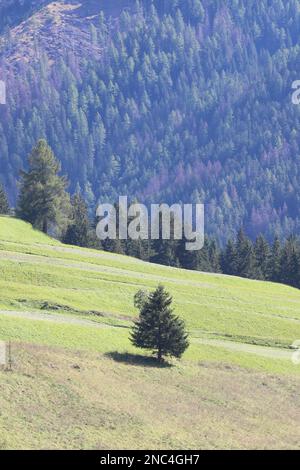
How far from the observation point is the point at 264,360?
84.6 metres

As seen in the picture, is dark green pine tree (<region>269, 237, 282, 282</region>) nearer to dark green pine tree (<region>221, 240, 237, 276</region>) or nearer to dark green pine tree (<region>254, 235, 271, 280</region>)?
dark green pine tree (<region>254, 235, 271, 280</region>)

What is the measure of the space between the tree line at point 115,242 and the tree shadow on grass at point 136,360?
5404 centimetres

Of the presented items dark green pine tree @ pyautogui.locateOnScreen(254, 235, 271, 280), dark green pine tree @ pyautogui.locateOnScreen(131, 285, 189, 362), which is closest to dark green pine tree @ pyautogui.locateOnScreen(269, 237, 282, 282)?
dark green pine tree @ pyautogui.locateOnScreen(254, 235, 271, 280)

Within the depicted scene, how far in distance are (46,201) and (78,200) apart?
130 ft

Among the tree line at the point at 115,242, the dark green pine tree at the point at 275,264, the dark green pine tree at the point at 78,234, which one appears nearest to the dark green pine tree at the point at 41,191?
the tree line at the point at 115,242

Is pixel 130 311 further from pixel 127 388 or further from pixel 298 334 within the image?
pixel 127 388

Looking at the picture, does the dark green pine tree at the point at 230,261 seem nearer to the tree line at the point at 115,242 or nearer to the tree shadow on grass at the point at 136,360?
the tree line at the point at 115,242

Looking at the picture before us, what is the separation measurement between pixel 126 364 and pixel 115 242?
7539 centimetres

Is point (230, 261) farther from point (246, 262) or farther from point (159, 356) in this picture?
point (159, 356)

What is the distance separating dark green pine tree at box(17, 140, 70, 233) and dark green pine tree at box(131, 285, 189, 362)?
54101mm

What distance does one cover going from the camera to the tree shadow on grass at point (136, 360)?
75.0m

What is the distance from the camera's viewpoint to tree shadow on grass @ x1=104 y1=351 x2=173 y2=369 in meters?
75.0

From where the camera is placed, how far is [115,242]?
5861 inches
